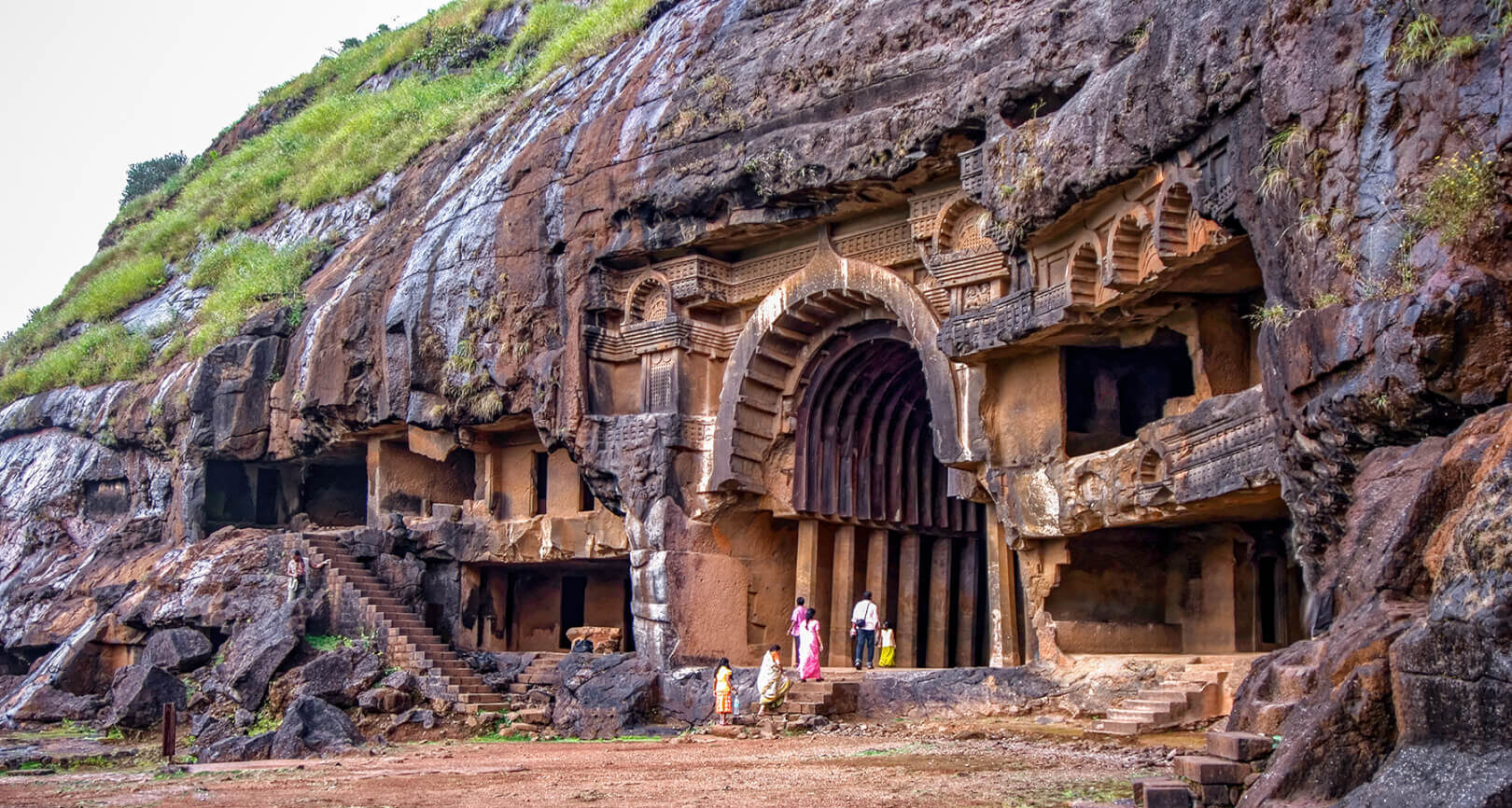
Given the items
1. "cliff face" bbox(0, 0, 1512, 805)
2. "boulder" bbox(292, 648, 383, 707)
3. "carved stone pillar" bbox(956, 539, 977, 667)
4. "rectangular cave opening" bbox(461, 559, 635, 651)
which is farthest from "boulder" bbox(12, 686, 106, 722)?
"carved stone pillar" bbox(956, 539, 977, 667)

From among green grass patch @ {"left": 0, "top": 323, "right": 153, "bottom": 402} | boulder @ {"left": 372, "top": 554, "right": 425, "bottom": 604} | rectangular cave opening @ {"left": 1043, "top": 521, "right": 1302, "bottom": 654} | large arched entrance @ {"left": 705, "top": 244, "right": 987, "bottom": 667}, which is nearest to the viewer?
rectangular cave opening @ {"left": 1043, "top": 521, "right": 1302, "bottom": 654}

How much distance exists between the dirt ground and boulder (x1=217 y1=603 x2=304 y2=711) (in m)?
4.63

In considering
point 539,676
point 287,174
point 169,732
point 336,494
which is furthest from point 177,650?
point 287,174

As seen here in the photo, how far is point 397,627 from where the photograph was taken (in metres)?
22.5

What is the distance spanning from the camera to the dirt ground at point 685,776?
402 inches

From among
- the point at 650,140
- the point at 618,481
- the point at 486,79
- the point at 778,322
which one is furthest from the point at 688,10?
the point at 486,79

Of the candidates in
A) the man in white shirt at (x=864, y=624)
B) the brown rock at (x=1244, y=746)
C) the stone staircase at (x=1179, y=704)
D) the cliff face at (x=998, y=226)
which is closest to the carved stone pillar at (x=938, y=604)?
the man in white shirt at (x=864, y=624)

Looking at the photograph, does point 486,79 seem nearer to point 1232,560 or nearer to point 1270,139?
point 1232,560

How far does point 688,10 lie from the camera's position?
2333 cm

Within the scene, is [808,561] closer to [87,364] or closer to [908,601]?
[908,601]

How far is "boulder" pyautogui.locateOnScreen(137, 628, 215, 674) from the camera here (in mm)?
22672

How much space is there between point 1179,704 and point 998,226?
583 centimetres

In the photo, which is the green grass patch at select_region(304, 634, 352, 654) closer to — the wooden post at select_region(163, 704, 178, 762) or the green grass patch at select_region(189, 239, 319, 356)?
the wooden post at select_region(163, 704, 178, 762)

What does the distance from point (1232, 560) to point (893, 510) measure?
242 inches
